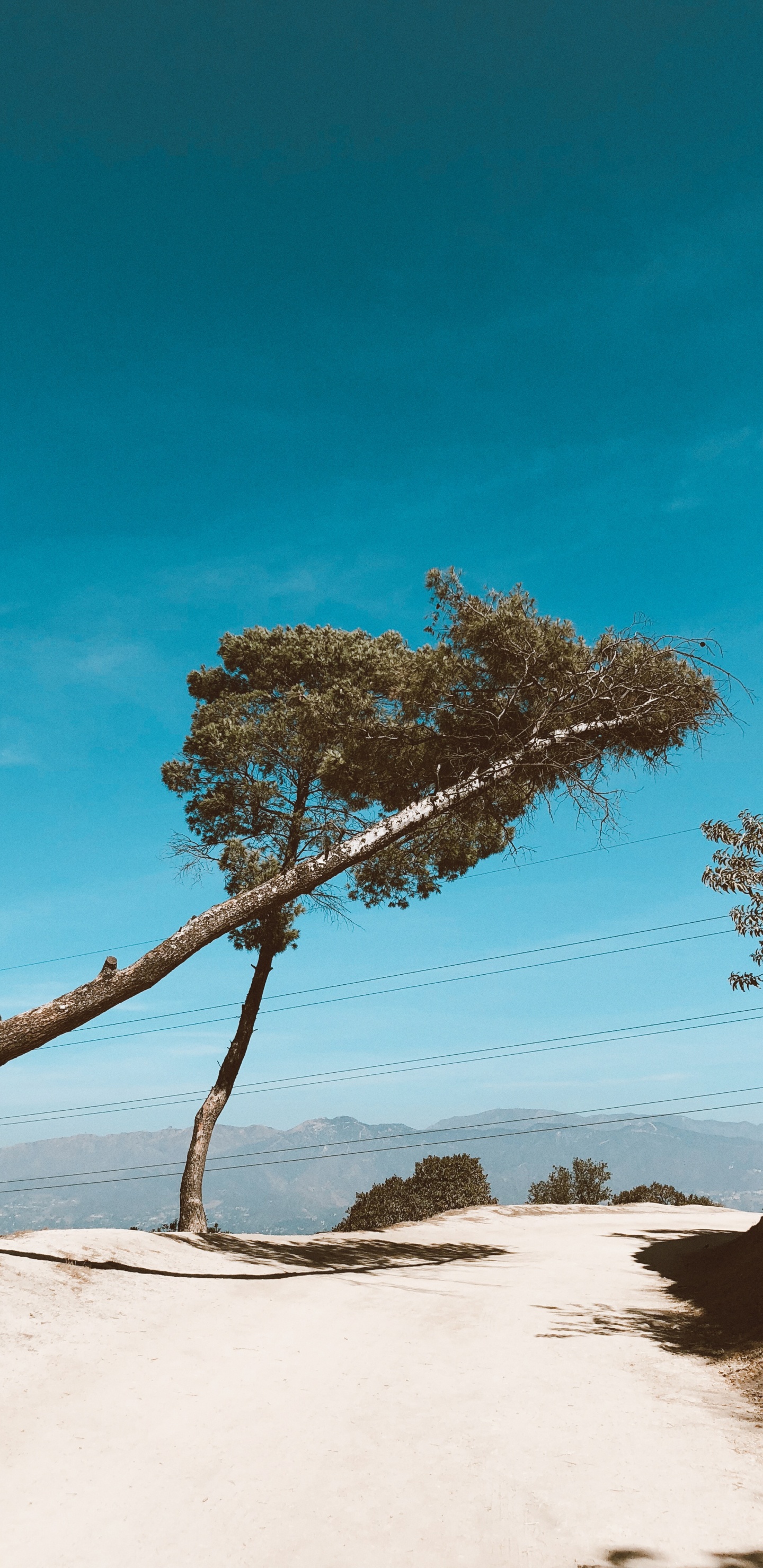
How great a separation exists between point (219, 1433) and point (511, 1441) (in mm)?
2249

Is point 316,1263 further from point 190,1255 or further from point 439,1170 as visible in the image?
point 439,1170

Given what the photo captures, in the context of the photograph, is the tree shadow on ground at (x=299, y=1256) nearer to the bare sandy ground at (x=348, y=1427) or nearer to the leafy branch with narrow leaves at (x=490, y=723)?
the bare sandy ground at (x=348, y=1427)

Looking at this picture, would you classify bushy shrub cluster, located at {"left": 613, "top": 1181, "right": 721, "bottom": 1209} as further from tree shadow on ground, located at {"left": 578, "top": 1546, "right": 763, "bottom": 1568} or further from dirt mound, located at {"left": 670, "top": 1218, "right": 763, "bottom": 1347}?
tree shadow on ground, located at {"left": 578, "top": 1546, "right": 763, "bottom": 1568}

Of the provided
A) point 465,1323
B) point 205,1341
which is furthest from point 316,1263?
point 205,1341

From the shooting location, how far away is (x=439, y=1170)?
2686 cm

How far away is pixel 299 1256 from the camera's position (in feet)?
49.7

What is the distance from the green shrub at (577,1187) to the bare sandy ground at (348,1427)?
29.8 m

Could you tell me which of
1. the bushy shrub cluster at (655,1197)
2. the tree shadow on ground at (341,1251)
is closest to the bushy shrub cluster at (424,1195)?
the tree shadow on ground at (341,1251)

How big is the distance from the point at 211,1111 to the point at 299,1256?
392 centimetres

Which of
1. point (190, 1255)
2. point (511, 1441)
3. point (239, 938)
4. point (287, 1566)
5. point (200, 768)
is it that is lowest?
point (190, 1255)

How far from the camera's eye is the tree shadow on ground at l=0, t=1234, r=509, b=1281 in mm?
11562

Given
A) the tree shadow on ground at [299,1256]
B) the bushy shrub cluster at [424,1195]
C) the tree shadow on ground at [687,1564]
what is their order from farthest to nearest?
the bushy shrub cluster at [424,1195] < the tree shadow on ground at [299,1256] < the tree shadow on ground at [687,1564]

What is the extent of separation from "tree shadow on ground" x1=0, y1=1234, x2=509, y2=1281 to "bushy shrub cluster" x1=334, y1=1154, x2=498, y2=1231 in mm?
6589

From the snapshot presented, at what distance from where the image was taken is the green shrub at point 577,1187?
3916 centimetres
